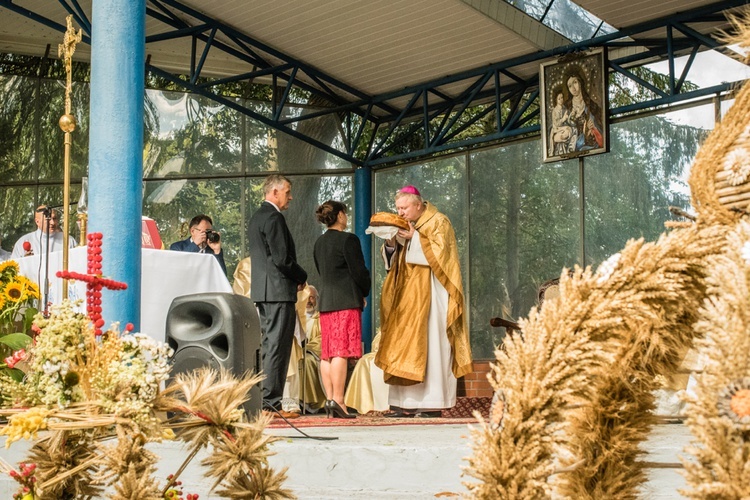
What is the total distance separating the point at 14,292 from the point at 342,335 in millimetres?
2969

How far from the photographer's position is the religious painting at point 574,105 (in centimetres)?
1014

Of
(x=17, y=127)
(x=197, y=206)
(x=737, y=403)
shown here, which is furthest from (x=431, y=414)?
(x=17, y=127)

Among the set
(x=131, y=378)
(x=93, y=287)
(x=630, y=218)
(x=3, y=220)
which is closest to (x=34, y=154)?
(x=3, y=220)

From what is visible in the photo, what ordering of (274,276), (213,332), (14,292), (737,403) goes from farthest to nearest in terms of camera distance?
(274,276), (14,292), (213,332), (737,403)

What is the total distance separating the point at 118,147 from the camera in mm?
5434

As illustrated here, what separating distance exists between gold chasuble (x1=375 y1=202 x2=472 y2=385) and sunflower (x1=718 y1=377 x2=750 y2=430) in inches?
260

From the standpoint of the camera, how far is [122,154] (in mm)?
5438

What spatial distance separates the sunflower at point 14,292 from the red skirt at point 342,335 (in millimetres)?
2881

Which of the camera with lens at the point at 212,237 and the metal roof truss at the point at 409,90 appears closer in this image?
the camera with lens at the point at 212,237

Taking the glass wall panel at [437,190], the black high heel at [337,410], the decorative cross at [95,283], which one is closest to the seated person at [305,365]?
the black high heel at [337,410]

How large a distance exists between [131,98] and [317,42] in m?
5.96

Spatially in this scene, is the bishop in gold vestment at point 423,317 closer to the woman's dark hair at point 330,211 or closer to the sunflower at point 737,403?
the woman's dark hair at point 330,211

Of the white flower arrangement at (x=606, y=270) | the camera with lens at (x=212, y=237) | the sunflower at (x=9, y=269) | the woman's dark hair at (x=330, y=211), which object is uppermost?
the woman's dark hair at (x=330, y=211)

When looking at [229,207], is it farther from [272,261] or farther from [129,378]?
[129,378]
